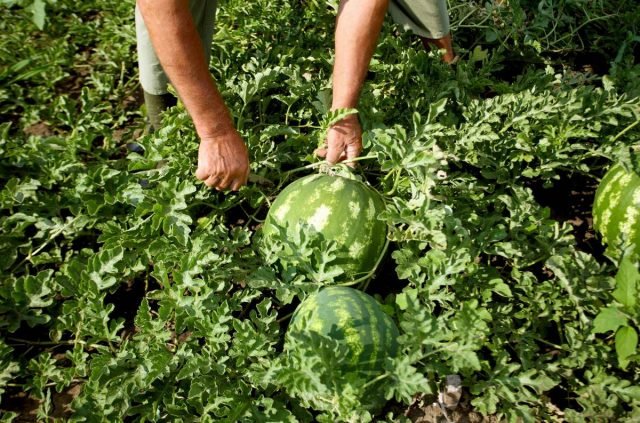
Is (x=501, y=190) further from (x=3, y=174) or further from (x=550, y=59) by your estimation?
(x=3, y=174)

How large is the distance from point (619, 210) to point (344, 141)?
1.21m

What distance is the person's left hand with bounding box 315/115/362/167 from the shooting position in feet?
8.33

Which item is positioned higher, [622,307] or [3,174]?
[3,174]

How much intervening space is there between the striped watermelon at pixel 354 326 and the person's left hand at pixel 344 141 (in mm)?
736

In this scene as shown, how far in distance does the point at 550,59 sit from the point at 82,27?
3.22 m

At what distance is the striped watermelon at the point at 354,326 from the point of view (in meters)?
1.90

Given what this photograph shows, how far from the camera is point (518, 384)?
6.56 feet

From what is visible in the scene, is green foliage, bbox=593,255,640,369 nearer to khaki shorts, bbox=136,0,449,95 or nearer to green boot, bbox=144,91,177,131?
khaki shorts, bbox=136,0,449,95

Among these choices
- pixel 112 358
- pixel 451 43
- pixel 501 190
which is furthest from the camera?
pixel 451 43

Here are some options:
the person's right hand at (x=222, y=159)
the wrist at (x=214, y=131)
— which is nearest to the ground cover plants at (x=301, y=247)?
the person's right hand at (x=222, y=159)

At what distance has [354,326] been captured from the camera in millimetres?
1931

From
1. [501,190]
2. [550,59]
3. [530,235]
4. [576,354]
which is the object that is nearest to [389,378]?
[576,354]

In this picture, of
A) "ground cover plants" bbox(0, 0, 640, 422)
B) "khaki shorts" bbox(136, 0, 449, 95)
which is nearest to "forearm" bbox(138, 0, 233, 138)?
"ground cover plants" bbox(0, 0, 640, 422)

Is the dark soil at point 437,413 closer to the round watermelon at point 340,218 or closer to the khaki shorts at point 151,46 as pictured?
the round watermelon at point 340,218
